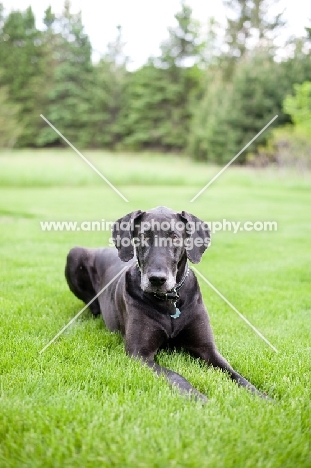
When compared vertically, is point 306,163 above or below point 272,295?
above

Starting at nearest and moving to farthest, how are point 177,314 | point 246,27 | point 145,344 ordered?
point 145,344 → point 177,314 → point 246,27

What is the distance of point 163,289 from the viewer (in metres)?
3.34

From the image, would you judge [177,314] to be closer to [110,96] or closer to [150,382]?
[150,382]

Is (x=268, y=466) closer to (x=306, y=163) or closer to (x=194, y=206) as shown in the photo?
A: (x=194, y=206)

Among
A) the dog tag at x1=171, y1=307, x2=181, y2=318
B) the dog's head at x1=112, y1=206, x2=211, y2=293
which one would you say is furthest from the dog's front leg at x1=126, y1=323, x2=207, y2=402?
the dog's head at x1=112, y1=206, x2=211, y2=293

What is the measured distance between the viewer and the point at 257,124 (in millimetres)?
33031

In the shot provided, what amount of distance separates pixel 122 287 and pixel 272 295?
254cm

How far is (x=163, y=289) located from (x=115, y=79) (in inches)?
1751

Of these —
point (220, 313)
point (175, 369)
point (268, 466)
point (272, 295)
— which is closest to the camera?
point (268, 466)

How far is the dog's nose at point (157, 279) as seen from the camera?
3273mm

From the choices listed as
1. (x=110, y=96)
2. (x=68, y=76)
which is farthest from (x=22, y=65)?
(x=110, y=96)

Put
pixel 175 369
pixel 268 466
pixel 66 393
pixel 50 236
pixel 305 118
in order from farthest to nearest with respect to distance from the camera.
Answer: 1. pixel 305 118
2. pixel 50 236
3. pixel 175 369
4. pixel 66 393
5. pixel 268 466

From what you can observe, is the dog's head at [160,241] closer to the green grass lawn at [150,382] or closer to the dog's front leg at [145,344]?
the dog's front leg at [145,344]

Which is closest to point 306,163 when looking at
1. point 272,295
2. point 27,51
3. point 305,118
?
point 305,118
